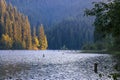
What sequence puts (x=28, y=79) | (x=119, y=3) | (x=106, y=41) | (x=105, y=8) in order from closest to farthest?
(x=119, y=3), (x=105, y=8), (x=28, y=79), (x=106, y=41)

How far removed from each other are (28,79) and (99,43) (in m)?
156

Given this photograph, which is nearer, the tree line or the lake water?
the tree line

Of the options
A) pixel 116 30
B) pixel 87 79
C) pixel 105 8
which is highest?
pixel 105 8

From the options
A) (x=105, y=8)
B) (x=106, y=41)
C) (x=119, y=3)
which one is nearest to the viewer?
(x=119, y=3)

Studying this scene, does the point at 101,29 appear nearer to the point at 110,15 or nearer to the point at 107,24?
the point at 107,24

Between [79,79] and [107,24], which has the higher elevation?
[107,24]

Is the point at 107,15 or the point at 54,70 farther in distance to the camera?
the point at 54,70

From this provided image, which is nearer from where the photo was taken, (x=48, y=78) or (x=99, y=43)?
(x=48, y=78)

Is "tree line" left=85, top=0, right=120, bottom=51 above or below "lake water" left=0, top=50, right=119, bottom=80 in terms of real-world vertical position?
above

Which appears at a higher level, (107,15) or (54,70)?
(107,15)

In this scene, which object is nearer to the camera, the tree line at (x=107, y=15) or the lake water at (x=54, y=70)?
the tree line at (x=107, y=15)

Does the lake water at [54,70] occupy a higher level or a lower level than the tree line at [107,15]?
lower

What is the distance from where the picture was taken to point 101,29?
29.7 meters

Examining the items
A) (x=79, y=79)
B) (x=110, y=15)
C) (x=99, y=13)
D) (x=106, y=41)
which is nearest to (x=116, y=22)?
(x=110, y=15)
